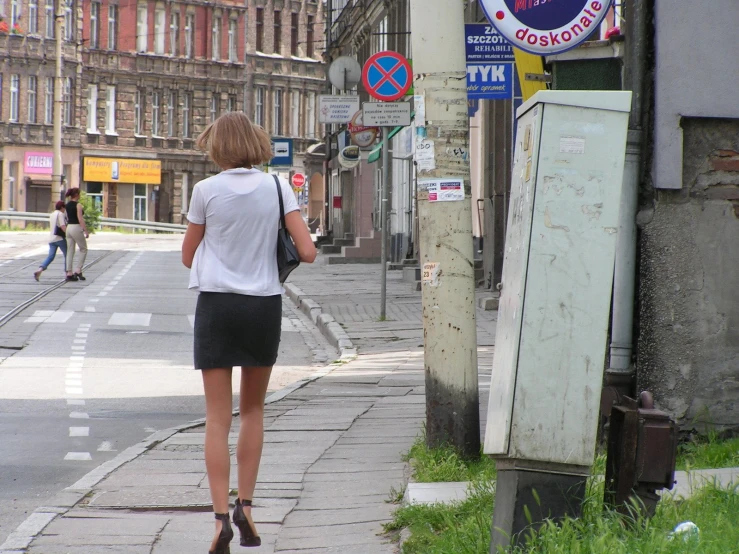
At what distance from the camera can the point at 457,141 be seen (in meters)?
7.31

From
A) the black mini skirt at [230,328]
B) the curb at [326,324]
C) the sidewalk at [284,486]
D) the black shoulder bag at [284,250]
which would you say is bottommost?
the curb at [326,324]

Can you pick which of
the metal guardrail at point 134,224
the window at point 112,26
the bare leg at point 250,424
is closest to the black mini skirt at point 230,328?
the bare leg at point 250,424

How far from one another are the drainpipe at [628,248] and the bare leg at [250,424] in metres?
2.33

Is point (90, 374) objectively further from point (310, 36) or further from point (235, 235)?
point (310, 36)

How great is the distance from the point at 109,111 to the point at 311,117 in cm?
1369

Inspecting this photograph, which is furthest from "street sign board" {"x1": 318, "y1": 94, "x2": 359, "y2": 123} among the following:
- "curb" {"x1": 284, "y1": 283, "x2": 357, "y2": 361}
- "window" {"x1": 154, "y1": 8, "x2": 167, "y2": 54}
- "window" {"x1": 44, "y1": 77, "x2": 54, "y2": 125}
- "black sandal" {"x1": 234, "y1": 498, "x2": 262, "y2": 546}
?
"window" {"x1": 154, "y1": 8, "x2": 167, "y2": 54}

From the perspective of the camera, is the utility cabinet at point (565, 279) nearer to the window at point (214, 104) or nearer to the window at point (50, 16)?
the window at point (50, 16)

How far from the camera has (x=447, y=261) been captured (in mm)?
7180

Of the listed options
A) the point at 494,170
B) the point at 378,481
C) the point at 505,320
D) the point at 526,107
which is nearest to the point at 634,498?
the point at 505,320

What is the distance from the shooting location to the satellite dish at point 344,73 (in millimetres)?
25078

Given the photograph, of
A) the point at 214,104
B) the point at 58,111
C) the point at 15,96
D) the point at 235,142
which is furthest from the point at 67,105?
the point at 235,142

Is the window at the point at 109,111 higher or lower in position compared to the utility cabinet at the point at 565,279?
higher

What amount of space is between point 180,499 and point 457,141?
234 centimetres

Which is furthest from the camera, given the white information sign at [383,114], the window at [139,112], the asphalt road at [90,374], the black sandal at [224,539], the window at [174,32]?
the window at [174,32]
